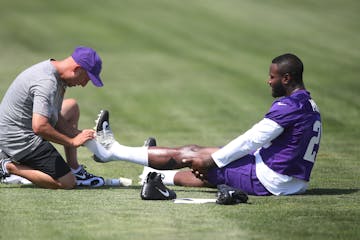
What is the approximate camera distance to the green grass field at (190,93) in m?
8.67

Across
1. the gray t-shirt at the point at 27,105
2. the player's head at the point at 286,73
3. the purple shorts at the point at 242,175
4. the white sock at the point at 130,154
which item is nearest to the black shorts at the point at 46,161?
the gray t-shirt at the point at 27,105

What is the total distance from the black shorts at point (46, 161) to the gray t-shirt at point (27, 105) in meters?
0.07

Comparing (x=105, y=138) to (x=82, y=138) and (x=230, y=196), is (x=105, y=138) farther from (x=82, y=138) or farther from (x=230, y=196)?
(x=230, y=196)

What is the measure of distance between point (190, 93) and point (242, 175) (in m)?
13.6

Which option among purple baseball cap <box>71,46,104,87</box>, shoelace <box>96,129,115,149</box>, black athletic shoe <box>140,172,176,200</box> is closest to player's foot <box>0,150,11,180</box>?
shoelace <box>96,129,115,149</box>

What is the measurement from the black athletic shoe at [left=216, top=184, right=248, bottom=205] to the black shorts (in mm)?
2247

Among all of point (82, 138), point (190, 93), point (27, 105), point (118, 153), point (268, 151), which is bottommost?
point (118, 153)

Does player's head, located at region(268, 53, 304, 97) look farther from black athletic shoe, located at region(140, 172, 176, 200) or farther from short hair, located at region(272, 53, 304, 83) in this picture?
black athletic shoe, located at region(140, 172, 176, 200)

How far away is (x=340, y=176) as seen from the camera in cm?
1261

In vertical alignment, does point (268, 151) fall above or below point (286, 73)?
below

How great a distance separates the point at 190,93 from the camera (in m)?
24.1

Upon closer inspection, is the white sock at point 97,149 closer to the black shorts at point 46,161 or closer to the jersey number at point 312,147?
the black shorts at point 46,161

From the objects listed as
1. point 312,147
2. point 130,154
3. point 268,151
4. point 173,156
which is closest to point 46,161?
point 130,154

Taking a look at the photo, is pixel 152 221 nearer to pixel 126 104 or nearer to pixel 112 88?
pixel 126 104
